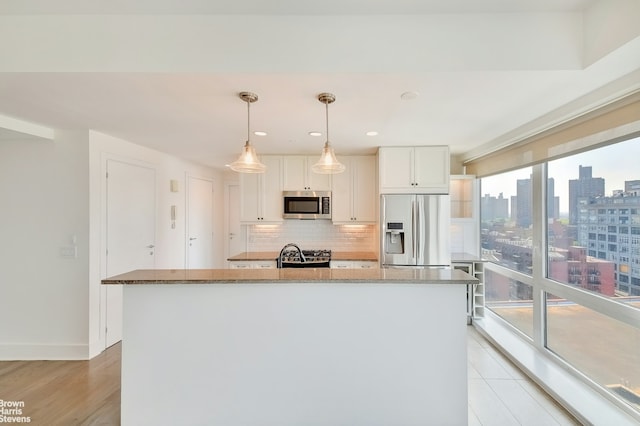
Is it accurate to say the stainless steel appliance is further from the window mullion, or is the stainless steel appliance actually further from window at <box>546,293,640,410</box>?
window at <box>546,293,640,410</box>

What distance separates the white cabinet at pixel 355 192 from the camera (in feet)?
13.5

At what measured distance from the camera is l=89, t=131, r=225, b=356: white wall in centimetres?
298

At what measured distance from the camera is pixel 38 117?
8.38ft

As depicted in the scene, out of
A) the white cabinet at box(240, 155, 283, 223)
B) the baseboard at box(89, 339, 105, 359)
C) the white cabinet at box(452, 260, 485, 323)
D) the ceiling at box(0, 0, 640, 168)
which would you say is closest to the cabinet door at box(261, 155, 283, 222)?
the white cabinet at box(240, 155, 283, 223)

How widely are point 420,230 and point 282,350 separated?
2.37 meters

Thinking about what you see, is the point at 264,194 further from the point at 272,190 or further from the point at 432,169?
the point at 432,169

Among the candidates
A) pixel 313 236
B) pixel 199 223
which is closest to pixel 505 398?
pixel 313 236

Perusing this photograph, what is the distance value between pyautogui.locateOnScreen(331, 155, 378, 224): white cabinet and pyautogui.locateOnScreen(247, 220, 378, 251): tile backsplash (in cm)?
30

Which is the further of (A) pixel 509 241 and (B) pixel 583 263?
(A) pixel 509 241

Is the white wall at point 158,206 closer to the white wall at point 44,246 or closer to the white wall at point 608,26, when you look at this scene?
the white wall at point 44,246

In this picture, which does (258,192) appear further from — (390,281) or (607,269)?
(607,269)

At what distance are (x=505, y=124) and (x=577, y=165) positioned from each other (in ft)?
2.31

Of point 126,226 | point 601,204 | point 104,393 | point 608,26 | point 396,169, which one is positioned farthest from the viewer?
point 396,169

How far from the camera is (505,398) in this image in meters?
2.28
